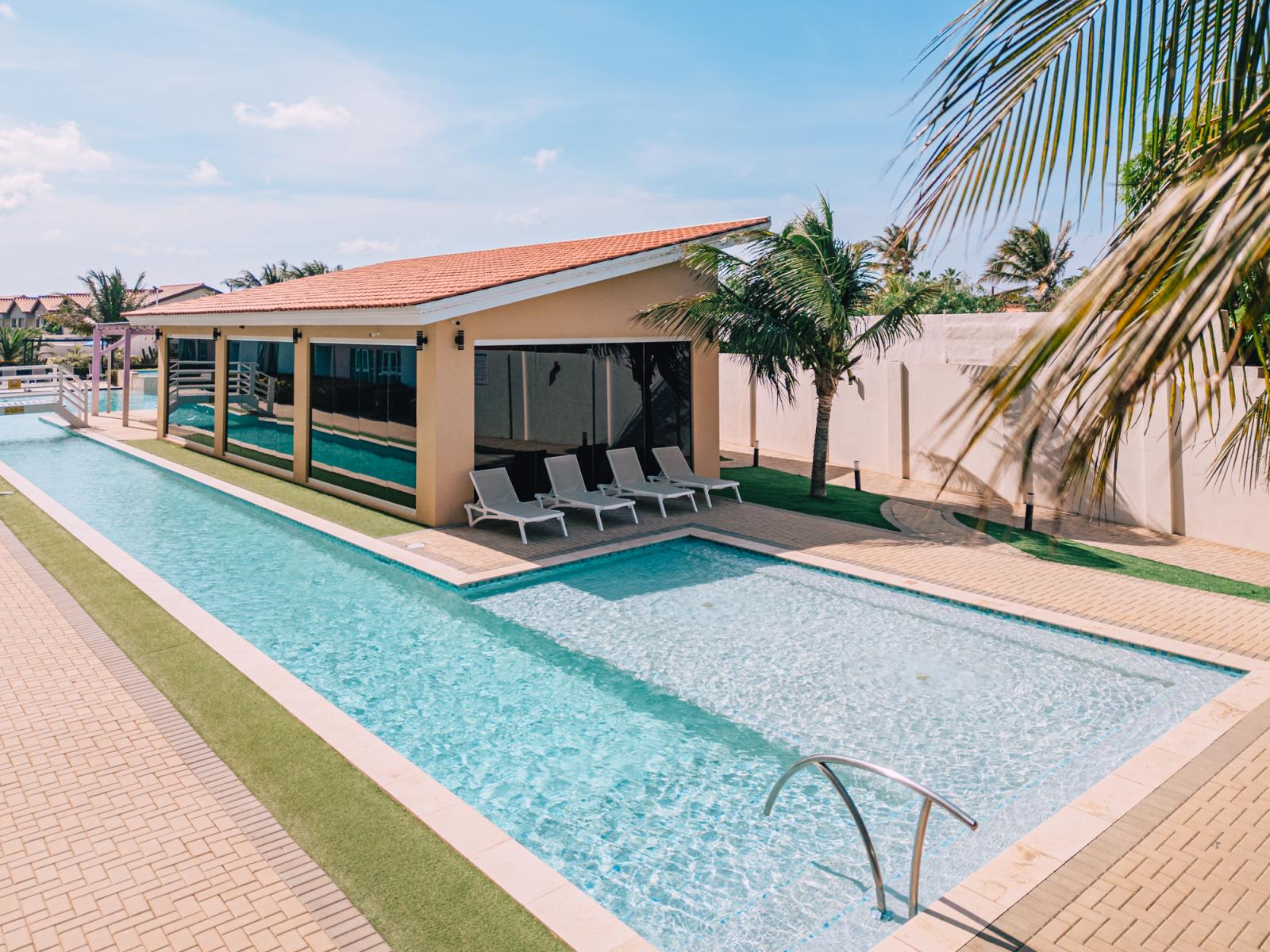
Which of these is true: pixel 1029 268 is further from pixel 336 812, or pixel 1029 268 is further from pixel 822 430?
pixel 336 812

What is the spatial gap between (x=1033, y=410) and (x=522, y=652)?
8.44 meters

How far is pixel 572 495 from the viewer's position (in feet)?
48.2

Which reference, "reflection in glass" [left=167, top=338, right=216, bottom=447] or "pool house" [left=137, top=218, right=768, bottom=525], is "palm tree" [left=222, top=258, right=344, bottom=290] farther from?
"pool house" [left=137, top=218, right=768, bottom=525]

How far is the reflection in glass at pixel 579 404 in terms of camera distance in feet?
48.3

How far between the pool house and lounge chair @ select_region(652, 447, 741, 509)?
0.57 metres

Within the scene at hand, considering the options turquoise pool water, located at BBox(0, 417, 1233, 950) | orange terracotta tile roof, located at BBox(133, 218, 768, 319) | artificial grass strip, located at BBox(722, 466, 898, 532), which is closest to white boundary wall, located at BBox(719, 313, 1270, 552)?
artificial grass strip, located at BBox(722, 466, 898, 532)

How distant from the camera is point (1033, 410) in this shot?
4.12ft

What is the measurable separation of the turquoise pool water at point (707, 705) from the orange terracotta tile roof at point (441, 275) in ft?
14.8

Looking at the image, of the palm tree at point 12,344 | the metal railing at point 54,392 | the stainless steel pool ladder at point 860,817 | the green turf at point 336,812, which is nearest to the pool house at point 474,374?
the green turf at point 336,812

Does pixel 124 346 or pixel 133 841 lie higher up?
pixel 124 346

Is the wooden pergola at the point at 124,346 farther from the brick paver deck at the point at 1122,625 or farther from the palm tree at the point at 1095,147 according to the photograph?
the palm tree at the point at 1095,147

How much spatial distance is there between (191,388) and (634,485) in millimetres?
13772

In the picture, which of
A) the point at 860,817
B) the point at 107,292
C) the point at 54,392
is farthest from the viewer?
the point at 107,292

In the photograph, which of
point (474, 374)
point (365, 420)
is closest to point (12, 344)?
point (365, 420)
